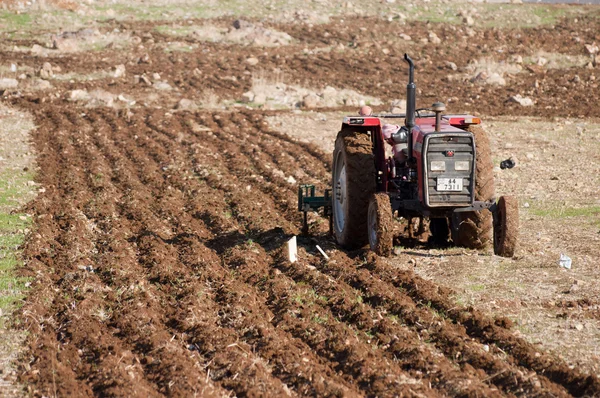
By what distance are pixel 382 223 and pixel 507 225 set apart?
3.90 ft

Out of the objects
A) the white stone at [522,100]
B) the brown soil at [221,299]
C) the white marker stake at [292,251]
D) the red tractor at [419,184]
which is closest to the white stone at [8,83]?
the brown soil at [221,299]

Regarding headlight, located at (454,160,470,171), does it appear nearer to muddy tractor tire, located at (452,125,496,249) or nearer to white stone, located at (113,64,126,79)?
muddy tractor tire, located at (452,125,496,249)

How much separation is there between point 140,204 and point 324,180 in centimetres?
306

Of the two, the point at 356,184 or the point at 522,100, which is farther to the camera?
the point at 522,100

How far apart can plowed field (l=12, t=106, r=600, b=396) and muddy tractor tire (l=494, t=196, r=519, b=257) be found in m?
0.97

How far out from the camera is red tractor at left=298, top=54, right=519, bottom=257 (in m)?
9.13

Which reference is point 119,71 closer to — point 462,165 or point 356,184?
point 356,184

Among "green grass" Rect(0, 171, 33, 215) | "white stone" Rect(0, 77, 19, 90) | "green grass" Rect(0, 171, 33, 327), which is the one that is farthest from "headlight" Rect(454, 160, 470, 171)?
"white stone" Rect(0, 77, 19, 90)

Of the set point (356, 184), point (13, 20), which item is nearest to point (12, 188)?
point (356, 184)

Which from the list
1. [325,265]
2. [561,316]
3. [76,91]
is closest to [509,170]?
[325,265]

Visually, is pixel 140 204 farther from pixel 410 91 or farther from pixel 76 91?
pixel 76 91

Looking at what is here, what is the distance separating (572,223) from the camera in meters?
11.5

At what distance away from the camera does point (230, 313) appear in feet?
26.1

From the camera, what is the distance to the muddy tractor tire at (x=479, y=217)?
9508mm
